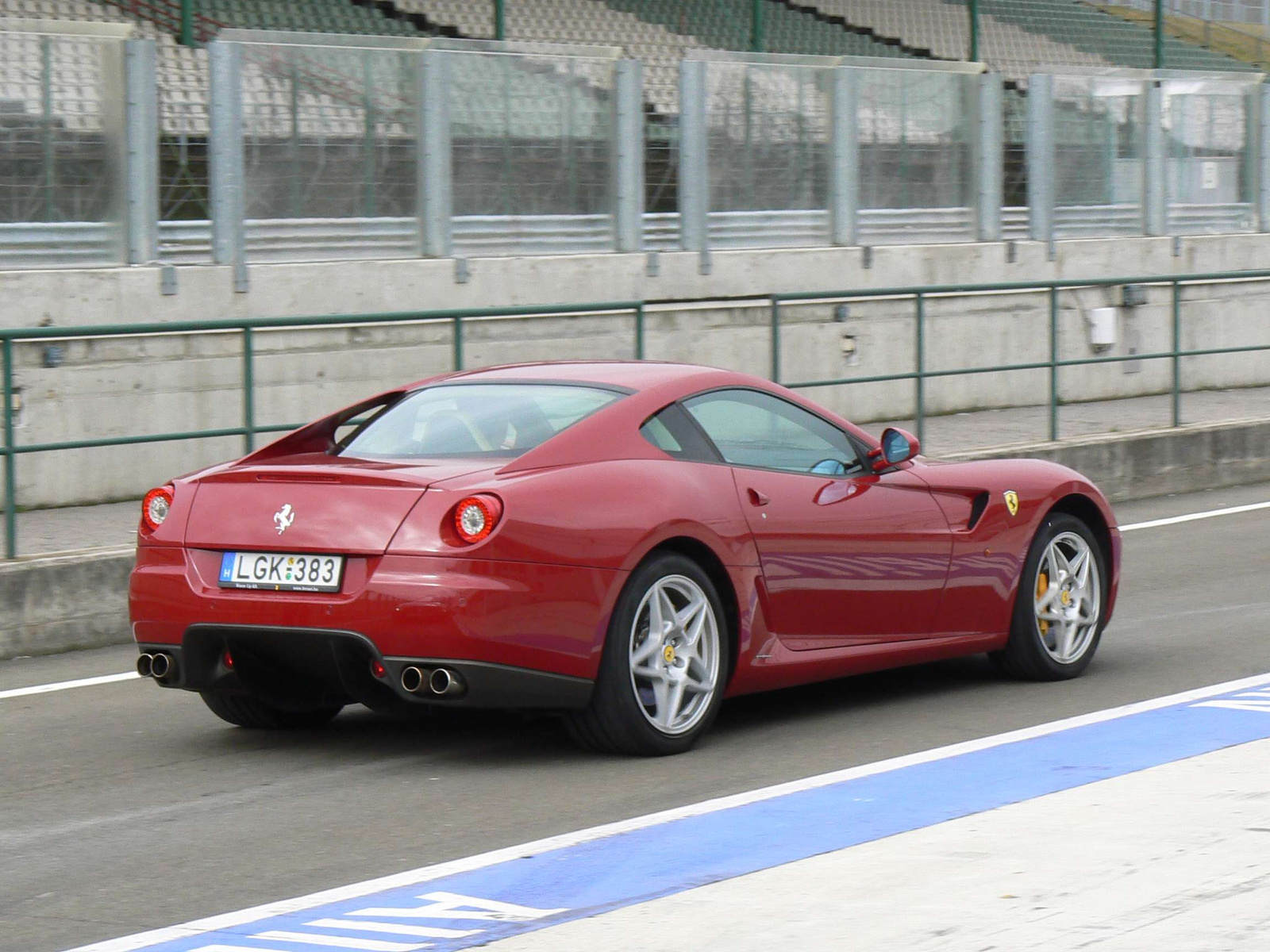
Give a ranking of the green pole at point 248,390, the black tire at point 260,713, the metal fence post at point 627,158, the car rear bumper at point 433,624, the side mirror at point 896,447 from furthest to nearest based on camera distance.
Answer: the metal fence post at point 627,158, the green pole at point 248,390, the side mirror at point 896,447, the black tire at point 260,713, the car rear bumper at point 433,624

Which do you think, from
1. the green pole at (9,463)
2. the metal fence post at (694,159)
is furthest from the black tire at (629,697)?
the metal fence post at (694,159)

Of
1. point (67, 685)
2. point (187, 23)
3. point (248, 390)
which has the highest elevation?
point (187, 23)

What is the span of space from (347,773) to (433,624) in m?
0.79

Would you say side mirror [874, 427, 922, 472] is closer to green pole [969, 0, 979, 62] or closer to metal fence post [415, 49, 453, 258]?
metal fence post [415, 49, 453, 258]

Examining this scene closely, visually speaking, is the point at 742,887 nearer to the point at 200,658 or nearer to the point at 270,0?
the point at 200,658

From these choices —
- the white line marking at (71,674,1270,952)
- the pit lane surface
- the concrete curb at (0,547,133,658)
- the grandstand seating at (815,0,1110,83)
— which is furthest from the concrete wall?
the white line marking at (71,674,1270,952)

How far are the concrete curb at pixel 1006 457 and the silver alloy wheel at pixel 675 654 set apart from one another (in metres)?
4.25

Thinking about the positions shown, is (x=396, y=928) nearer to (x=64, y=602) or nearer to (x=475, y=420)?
(x=475, y=420)

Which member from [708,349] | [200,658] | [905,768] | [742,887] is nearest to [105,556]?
[200,658]

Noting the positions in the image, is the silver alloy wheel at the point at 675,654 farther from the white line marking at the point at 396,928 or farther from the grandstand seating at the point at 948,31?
the grandstand seating at the point at 948,31

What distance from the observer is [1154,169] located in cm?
2366

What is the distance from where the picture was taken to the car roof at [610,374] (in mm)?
7695

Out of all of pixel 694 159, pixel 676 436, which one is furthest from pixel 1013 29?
pixel 676 436

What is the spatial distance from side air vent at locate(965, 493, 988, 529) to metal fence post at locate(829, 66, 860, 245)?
1228 centimetres
